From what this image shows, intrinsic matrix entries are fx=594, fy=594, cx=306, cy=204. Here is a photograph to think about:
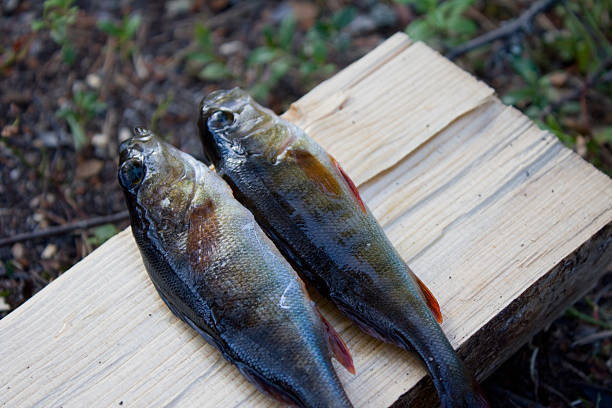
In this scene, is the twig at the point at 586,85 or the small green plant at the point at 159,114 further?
the small green plant at the point at 159,114

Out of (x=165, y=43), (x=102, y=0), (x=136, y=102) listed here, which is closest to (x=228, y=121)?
(x=136, y=102)

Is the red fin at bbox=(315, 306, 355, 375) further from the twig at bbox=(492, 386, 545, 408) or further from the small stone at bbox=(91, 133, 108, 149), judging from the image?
the small stone at bbox=(91, 133, 108, 149)

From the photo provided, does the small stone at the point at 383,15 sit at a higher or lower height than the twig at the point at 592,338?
higher

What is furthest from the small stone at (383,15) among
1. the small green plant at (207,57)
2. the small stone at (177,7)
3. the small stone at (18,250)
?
the small stone at (18,250)

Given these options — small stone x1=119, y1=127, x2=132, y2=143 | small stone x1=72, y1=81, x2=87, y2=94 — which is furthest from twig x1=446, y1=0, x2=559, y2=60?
small stone x1=72, y1=81, x2=87, y2=94

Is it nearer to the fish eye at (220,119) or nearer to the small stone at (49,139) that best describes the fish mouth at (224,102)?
the fish eye at (220,119)

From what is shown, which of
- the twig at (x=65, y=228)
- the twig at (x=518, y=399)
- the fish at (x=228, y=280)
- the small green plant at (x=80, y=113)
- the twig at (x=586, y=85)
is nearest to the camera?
the fish at (x=228, y=280)
